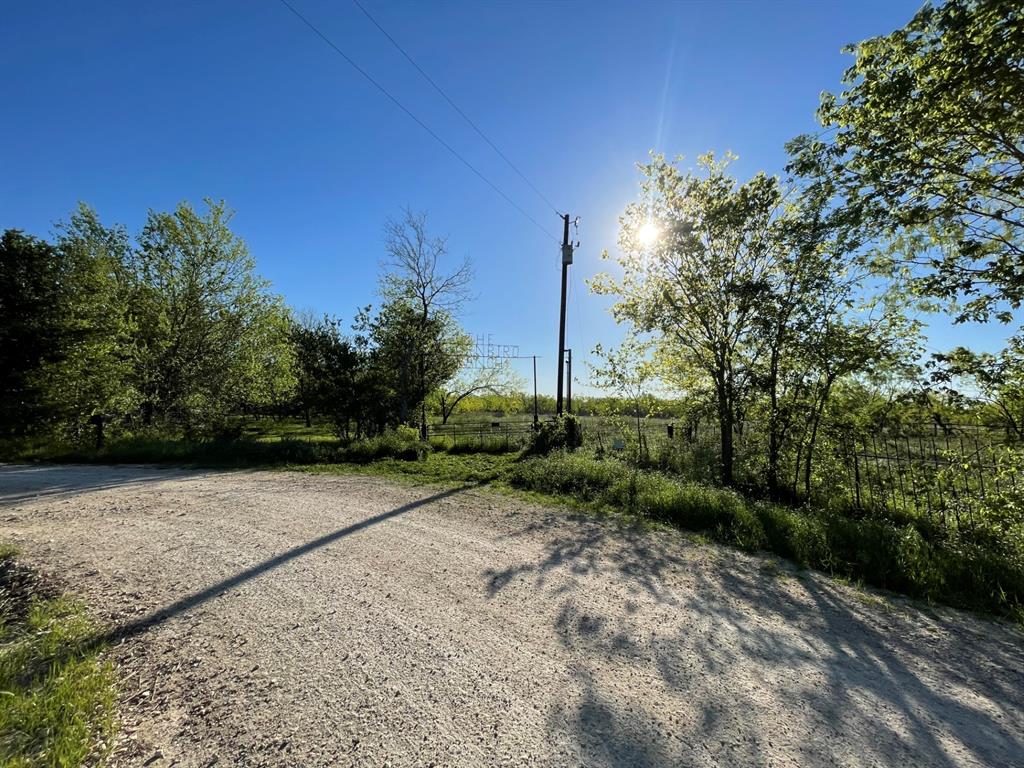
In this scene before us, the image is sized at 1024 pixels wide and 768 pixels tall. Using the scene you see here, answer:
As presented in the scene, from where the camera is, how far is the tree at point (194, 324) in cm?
1705

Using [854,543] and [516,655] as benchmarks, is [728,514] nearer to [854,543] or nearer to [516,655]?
[854,543]

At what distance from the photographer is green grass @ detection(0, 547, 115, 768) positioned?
6.39 feet

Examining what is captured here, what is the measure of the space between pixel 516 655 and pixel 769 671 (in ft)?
5.45

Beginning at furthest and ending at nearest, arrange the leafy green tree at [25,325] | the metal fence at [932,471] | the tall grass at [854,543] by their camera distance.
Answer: the leafy green tree at [25,325]
the metal fence at [932,471]
the tall grass at [854,543]

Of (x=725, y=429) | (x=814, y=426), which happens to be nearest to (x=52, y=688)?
(x=814, y=426)

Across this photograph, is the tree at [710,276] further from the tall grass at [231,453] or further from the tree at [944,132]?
the tall grass at [231,453]

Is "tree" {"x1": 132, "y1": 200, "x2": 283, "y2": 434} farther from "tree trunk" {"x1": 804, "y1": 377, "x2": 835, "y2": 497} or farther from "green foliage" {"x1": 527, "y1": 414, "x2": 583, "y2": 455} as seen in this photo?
"tree trunk" {"x1": 804, "y1": 377, "x2": 835, "y2": 497}

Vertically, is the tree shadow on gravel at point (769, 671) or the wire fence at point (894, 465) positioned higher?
the wire fence at point (894, 465)

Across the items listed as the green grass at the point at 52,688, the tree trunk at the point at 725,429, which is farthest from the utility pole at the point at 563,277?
the green grass at the point at 52,688

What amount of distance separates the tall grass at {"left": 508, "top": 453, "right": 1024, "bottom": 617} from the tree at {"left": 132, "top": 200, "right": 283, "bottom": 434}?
58.7 feet

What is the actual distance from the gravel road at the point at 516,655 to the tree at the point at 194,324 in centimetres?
1450

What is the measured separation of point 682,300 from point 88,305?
18347 mm

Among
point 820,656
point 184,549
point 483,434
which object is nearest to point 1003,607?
point 820,656

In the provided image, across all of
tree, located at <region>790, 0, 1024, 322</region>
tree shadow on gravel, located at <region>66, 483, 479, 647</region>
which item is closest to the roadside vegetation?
tree, located at <region>790, 0, 1024, 322</region>
